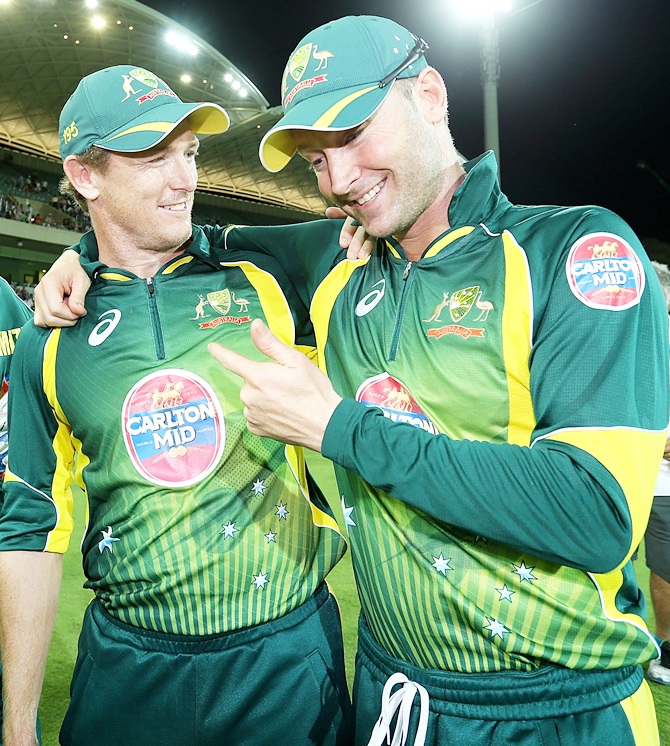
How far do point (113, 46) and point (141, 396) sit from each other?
24.9 metres

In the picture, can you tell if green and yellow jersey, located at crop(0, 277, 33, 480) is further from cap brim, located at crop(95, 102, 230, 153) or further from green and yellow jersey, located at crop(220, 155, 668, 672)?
green and yellow jersey, located at crop(220, 155, 668, 672)

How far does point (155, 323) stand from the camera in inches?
76.7

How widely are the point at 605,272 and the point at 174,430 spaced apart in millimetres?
1172

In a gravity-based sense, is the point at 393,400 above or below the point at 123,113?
below

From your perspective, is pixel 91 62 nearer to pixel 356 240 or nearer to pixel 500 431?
pixel 356 240

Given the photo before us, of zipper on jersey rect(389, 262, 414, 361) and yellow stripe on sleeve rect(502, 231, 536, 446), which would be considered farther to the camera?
zipper on jersey rect(389, 262, 414, 361)

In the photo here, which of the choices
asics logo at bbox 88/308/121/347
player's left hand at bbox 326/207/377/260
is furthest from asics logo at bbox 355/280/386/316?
asics logo at bbox 88/308/121/347

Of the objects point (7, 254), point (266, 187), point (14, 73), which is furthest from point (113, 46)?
point (266, 187)

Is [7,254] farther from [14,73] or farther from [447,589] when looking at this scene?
[447,589]

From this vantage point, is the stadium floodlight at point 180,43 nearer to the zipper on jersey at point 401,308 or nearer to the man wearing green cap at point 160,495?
the man wearing green cap at point 160,495

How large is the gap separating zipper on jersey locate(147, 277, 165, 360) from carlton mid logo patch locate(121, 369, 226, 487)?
90 mm

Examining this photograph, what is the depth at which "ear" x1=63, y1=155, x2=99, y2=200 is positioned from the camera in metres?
2.07

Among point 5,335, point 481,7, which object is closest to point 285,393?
point 5,335

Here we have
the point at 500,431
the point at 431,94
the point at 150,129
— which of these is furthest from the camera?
the point at 150,129
